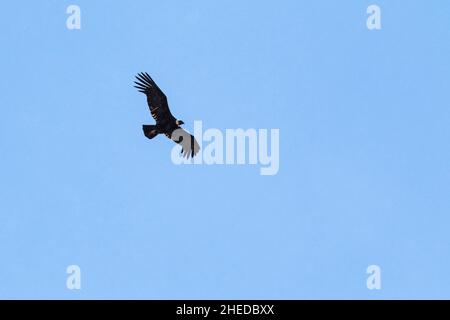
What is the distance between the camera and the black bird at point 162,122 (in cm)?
3017

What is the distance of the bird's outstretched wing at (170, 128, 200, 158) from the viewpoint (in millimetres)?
30875

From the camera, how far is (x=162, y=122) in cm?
3072

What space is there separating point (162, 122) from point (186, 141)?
88cm

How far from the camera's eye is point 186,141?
3109cm

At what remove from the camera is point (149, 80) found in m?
30.2

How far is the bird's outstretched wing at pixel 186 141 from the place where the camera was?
30.9 meters
